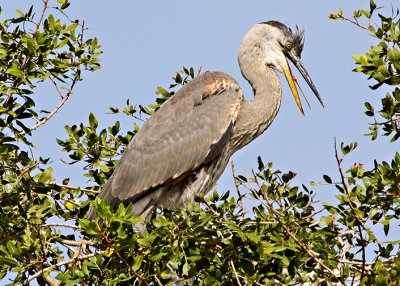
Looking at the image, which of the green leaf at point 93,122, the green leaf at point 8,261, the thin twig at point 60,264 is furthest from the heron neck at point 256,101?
the green leaf at point 8,261

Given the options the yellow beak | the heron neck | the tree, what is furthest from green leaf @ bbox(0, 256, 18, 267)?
the yellow beak

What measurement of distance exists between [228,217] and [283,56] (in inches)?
117

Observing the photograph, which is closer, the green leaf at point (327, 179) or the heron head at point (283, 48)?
the green leaf at point (327, 179)

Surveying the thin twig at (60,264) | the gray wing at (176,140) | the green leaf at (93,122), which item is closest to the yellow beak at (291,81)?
the gray wing at (176,140)

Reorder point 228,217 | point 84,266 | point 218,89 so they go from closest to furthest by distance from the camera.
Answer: point 84,266, point 228,217, point 218,89

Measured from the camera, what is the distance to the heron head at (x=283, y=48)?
7.78 metres

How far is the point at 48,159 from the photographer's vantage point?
5941mm

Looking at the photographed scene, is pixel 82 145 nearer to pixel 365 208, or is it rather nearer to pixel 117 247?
pixel 117 247

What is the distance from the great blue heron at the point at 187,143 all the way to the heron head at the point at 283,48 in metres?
0.52

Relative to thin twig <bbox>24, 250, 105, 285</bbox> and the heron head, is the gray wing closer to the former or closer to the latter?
the heron head

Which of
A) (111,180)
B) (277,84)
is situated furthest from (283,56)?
(111,180)

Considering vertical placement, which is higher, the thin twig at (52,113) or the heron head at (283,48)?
the heron head at (283,48)

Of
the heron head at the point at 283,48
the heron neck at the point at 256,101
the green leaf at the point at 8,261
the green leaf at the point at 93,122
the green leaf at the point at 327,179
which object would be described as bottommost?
the green leaf at the point at 8,261

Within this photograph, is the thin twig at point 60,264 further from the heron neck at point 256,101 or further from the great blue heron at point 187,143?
the heron neck at point 256,101
